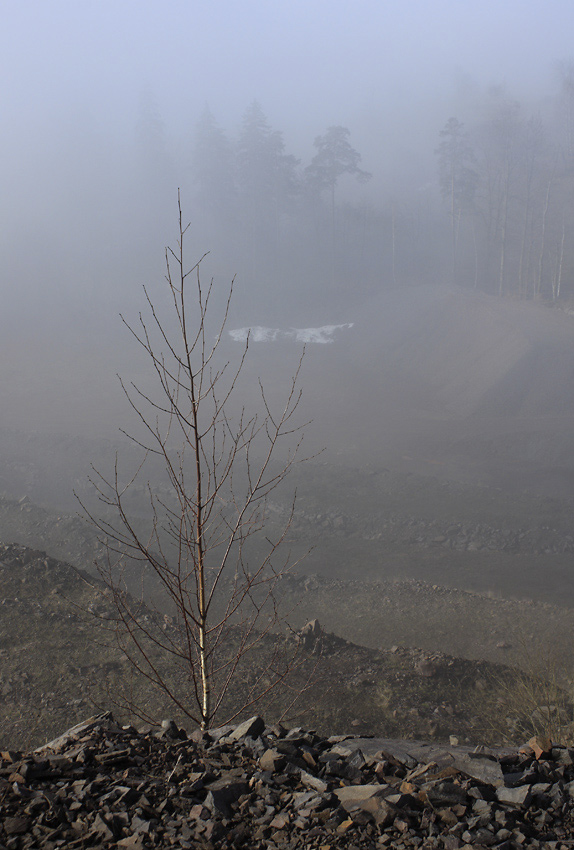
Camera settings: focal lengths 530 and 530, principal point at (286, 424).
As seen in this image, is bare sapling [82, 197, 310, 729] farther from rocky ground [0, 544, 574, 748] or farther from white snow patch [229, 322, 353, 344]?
white snow patch [229, 322, 353, 344]

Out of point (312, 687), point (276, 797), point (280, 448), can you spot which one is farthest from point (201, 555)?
point (280, 448)

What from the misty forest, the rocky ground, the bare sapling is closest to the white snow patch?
the misty forest

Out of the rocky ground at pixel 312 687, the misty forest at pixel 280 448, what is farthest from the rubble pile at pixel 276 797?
the rocky ground at pixel 312 687

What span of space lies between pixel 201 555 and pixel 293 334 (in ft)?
124

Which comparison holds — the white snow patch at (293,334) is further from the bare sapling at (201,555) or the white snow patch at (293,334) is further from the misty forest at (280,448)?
the bare sapling at (201,555)

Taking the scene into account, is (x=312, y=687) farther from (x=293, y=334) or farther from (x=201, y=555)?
(x=293, y=334)

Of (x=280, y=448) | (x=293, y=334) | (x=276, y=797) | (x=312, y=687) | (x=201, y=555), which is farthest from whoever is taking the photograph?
(x=293, y=334)

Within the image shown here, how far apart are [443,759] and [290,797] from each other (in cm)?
146

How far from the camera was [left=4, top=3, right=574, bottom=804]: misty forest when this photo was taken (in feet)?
23.4

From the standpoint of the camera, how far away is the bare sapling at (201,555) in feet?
12.1

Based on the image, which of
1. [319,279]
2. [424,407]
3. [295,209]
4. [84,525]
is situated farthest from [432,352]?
[295,209]

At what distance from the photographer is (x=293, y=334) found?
133ft

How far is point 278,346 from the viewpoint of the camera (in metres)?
Answer: 38.7

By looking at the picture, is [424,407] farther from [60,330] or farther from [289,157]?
[289,157]
